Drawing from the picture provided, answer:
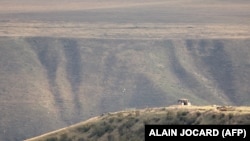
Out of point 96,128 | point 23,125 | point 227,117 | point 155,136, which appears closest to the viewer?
point 155,136

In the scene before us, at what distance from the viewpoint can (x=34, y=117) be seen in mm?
198750

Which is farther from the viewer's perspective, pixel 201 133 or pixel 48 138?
pixel 48 138

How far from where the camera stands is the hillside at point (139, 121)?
77.8 metres

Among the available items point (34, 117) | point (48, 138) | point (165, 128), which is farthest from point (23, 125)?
point (165, 128)

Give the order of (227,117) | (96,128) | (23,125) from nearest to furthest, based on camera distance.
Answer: (227,117) < (96,128) < (23,125)

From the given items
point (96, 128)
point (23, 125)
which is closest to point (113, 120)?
point (96, 128)

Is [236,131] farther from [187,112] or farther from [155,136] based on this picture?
[187,112]

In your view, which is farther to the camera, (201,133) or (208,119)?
(208,119)

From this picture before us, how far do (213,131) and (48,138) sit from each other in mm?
26350

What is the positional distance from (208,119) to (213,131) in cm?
1672

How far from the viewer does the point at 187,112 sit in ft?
263

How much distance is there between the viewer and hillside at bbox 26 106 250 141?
77.8m

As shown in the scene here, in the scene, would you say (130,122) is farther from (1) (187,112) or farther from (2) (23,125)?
(2) (23,125)

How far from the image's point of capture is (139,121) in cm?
8106
